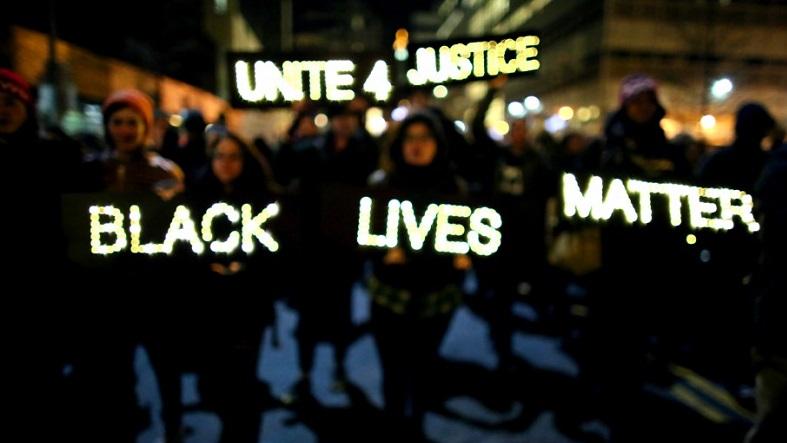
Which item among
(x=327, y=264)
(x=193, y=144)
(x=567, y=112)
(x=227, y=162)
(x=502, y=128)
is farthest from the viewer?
(x=567, y=112)

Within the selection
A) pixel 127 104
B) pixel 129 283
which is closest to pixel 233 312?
pixel 129 283

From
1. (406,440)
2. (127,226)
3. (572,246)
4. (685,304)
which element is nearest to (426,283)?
(406,440)

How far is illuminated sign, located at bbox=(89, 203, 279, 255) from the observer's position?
295cm

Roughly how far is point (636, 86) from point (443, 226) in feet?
6.89

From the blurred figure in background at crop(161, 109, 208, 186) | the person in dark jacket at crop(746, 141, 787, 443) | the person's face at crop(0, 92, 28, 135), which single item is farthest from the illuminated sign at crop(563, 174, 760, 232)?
the blurred figure in background at crop(161, 109, 208, 186)

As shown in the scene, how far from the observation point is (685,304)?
5156 millimetres

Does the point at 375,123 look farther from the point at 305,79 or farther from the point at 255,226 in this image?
the point at 255,226

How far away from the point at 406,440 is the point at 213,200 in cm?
187

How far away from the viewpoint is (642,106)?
4188mm

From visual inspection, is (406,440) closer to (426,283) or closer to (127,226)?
(426,283)

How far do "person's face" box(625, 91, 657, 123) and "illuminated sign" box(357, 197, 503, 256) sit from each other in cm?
189

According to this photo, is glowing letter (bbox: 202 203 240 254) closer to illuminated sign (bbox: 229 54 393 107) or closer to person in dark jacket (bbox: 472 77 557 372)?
illuminated sign (bbox: 229 54 393 107)

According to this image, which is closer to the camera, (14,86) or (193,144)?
(14,86)

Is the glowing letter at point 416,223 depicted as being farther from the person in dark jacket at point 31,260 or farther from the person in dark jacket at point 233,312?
the person in dark jacket at point 31,260
